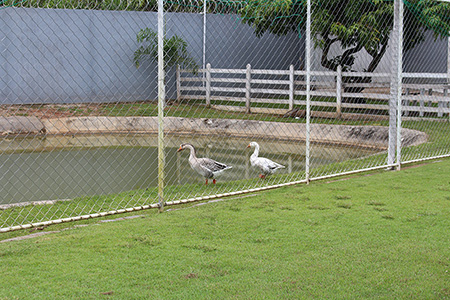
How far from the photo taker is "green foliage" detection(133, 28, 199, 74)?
17.1 m

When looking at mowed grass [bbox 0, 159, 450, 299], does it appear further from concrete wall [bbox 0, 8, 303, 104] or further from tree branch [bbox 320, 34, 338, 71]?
concrete wall [bbox 0, 8, 303, 104]

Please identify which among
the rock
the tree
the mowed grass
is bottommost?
the mowed grass

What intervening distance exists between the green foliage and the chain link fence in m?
0.07

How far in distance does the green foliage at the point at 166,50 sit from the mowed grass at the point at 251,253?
11.6 m

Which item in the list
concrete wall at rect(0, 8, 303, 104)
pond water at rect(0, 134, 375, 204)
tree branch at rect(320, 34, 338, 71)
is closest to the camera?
pond water at rect(0, 134, 375, 204)

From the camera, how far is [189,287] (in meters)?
3.66

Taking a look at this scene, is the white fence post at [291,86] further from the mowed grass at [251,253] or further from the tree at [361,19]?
the mowed grass at [251,253]

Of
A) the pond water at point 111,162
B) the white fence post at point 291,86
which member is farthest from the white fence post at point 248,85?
the pond water at point 111,162

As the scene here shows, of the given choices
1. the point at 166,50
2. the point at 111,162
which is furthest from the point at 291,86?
the point at 111,162

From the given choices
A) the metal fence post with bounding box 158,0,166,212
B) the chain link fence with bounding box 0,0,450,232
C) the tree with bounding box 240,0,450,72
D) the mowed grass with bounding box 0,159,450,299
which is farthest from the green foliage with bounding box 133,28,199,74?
the mowed grass with bounding box 0,159,450,299

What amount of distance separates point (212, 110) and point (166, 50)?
2.61m

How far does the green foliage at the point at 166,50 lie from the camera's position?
56.0ft

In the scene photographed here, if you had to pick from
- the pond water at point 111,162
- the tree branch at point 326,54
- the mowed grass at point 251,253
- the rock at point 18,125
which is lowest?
the pond water at point 111,162

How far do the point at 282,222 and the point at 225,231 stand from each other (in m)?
0.62
